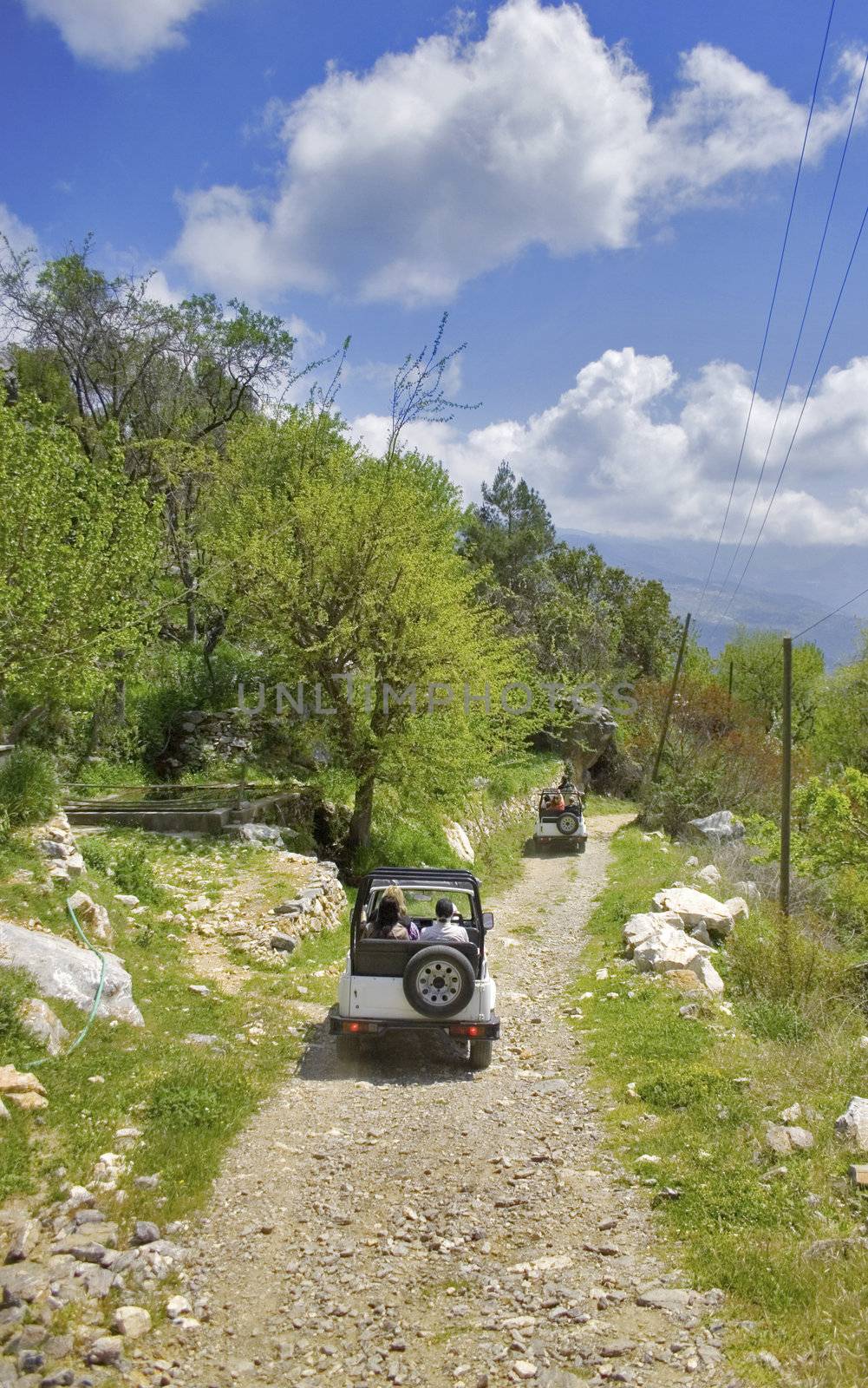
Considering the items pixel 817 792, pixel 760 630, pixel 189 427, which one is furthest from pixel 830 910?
pixel 760 630

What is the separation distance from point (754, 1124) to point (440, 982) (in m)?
2.97

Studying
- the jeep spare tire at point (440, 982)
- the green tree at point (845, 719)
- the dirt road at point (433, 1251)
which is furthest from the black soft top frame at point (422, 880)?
the green tree at point (845, 719)

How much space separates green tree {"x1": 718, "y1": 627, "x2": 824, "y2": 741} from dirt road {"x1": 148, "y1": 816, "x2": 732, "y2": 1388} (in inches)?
2005

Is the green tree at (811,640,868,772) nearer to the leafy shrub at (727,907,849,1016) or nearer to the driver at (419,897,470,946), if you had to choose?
the leafy shrub at (727,907,849,1016)

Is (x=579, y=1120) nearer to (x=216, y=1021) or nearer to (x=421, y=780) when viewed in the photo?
(x=216, y=1021)

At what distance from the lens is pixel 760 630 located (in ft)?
219

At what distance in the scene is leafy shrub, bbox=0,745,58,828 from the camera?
11.7m

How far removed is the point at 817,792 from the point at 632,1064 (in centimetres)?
1098

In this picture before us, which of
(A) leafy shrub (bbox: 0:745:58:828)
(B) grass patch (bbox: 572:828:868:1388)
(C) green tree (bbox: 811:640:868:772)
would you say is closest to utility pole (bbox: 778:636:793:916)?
(B) grass patch (bbox: 572:828:868:1388)

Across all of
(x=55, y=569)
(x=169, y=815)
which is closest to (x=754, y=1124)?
(x=55, y=569)

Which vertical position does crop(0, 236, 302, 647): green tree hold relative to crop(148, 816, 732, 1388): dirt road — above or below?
above

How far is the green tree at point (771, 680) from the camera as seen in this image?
2229 inches

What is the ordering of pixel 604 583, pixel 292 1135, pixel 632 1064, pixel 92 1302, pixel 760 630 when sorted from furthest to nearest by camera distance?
pixel 760 630 < pixel 604 583 < pixel 632 1064 < pixel 292 1135 < pixel 92 1302

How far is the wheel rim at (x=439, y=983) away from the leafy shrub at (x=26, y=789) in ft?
21.1
